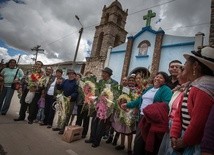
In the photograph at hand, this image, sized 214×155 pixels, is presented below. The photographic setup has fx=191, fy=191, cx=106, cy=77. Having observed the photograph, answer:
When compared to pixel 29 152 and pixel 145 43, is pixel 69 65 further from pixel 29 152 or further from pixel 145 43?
pixel 29 152

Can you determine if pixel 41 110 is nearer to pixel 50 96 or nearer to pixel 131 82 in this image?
pixel 50 96

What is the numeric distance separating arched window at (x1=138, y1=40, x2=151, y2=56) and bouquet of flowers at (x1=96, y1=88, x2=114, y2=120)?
1139 centimetres

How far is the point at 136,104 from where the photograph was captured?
12.9 ft

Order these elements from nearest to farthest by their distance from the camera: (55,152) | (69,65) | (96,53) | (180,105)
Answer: (180,105), (55,152), (96,53), (69,65)

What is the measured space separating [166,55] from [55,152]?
11707mm

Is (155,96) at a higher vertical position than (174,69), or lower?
lower

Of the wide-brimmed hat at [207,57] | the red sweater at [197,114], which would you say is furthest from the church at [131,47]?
the red sweater at [197,114]

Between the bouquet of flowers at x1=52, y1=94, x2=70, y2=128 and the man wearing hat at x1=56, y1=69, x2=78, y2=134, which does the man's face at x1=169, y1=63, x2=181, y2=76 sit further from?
the bouquet of flowers at x1=52, y1=94, x2=70, y2=128

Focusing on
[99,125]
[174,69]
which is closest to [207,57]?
[174,69]

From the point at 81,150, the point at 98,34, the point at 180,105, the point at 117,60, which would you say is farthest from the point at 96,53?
the point at 180,105

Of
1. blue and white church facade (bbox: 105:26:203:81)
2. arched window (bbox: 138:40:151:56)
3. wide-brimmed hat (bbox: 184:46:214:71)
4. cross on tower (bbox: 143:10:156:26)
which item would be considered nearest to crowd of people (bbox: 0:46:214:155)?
wide-brimmed hat (bbox: 184:46:214:71)

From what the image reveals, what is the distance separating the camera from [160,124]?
2900mm

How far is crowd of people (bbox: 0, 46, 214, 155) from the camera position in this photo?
171cm

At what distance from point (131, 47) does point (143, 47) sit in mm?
1204
